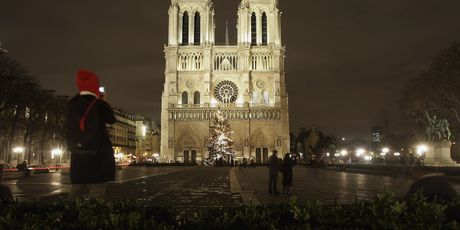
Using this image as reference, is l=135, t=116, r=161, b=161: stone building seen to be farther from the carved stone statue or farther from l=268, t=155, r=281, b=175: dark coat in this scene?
l=268, t=155, r=281, b=175: dark coat

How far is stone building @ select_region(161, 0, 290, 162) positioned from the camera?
8081cm

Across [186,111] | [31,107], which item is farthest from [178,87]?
[31,107]

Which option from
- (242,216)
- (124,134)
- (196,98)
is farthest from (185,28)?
(242,216)

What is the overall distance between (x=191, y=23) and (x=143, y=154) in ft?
181

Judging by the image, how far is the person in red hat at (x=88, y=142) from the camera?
18.2 ft

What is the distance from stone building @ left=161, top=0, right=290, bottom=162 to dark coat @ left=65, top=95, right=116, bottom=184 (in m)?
73.9

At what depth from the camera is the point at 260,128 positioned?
267 feet

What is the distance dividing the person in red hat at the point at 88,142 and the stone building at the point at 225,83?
73779 millimetres

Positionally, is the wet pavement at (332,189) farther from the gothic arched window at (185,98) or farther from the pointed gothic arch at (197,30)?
the pointed gothic arch at (197,30)

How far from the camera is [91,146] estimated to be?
555 centimetres

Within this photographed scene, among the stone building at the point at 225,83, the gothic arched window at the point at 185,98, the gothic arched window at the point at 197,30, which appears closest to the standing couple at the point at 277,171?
the stone building at the point at 225,83

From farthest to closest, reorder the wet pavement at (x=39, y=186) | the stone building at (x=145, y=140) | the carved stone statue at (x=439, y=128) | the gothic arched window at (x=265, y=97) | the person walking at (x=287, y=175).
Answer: the stone building at (x=145, y=140)
the gothic arched window at (x=265, y=97)
the carved stone statue at (x=439, y=128)
the person walking at (x=287, y=175)
the wet pavement at (x=39, y=186)

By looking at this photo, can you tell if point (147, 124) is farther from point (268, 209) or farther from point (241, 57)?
point (268, 209)

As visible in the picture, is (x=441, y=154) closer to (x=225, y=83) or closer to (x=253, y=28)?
(x=225, y=83)
